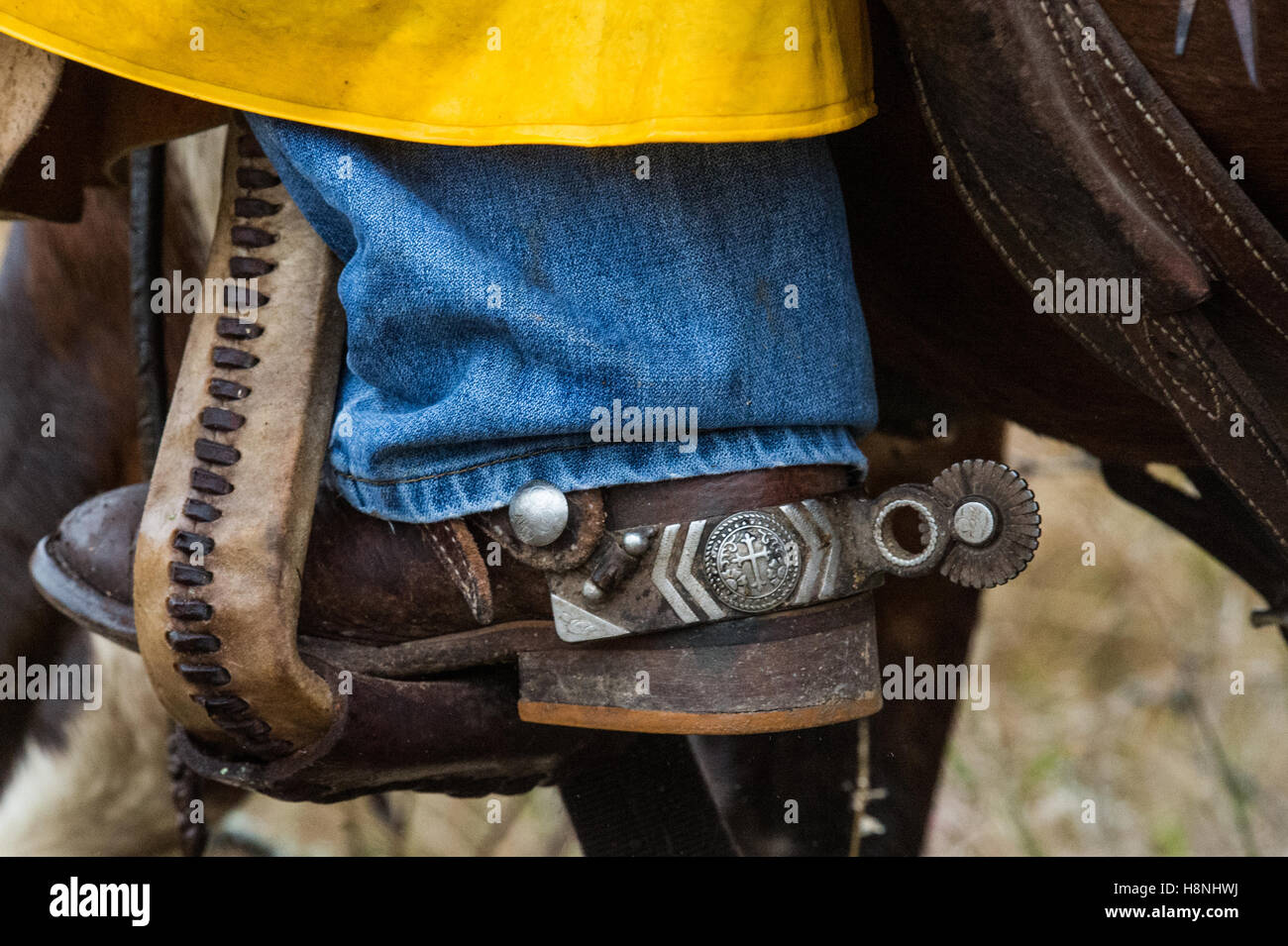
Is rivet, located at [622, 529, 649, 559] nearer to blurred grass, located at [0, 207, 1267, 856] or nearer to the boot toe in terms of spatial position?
the boot toe

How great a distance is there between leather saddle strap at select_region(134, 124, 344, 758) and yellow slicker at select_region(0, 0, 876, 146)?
0.44 feet

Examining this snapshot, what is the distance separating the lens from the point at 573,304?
70 cm

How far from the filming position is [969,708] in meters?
2.32

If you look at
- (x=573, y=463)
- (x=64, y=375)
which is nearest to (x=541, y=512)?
(x=573, y=463)

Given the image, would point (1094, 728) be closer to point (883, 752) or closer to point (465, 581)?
point (883, 752)

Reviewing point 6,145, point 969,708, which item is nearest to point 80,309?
point 6,145

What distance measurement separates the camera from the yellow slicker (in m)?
0.64

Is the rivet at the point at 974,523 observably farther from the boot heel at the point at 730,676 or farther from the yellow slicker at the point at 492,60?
the yellow slicker at the point at 492,60

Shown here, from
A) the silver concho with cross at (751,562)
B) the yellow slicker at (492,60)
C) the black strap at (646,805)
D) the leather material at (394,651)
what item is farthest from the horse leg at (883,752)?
the yellow slicker at (492,60)

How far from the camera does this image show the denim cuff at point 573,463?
0.70 meters

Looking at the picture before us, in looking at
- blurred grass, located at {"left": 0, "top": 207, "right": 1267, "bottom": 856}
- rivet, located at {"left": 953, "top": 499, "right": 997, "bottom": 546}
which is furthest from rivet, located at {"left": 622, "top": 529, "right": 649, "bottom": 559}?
blurred grass, located at {"left": 0, "top": 207, "right": 1267, "bottom": 856}

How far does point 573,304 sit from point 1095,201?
0.29 m
